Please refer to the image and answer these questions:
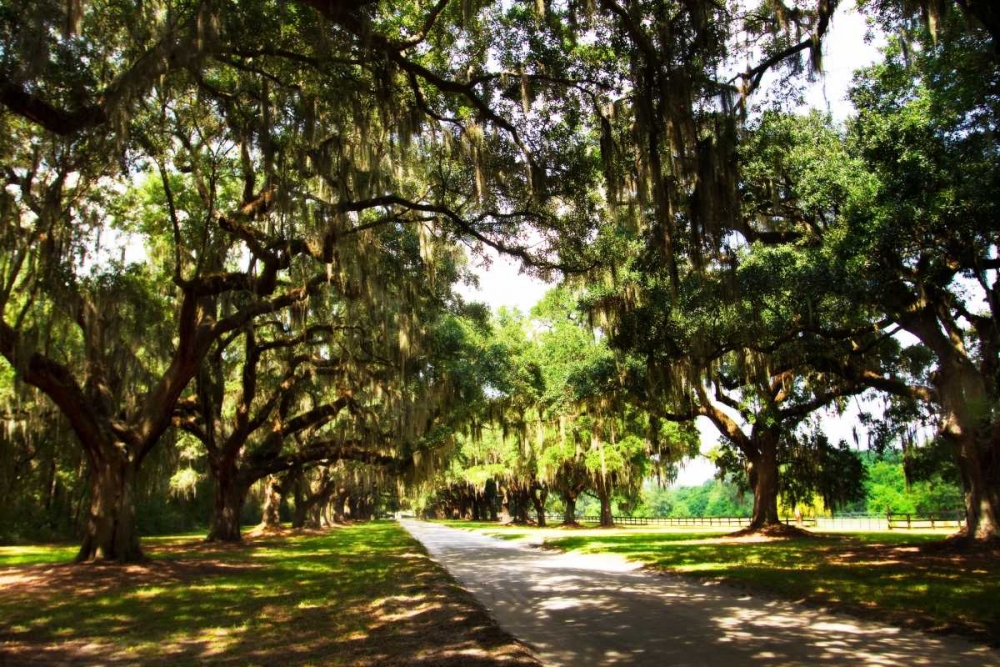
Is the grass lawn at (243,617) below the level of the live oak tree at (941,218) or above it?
below

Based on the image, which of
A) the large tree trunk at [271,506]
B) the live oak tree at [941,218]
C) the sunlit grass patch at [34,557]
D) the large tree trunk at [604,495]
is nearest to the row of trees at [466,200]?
the live oak tree at [941,218]

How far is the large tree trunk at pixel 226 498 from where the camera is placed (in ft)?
70.5

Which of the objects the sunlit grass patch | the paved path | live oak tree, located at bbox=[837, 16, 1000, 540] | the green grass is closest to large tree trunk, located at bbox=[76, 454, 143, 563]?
the sunlit grass patch

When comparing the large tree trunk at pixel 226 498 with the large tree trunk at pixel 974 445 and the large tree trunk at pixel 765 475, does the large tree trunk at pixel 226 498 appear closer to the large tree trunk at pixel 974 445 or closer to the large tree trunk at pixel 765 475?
the large tree trunk at pixel 765 475

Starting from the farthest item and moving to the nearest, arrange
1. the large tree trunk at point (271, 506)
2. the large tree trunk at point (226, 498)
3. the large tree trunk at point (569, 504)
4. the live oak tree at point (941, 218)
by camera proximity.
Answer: the large tree trunk at point (569, 504) < the large tree trunk at point (271, 506) < the large tree trunk at point (226, 498) < the live oak tree at point (941, 218)

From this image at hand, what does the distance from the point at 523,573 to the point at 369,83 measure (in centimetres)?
851

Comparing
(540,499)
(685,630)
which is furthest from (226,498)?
(540,499)

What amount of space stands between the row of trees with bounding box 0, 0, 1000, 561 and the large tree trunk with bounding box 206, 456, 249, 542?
2.15m

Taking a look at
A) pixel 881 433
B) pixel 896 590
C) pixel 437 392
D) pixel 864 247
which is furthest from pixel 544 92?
pixel 881 433

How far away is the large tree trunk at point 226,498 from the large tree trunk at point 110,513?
759 centimetres

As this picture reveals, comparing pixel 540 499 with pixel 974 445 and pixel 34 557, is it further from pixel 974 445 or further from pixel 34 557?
pixel 974 445

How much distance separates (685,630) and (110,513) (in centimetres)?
1208

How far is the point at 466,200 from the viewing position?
11.4 metres

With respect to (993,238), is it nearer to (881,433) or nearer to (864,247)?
(864,247)
